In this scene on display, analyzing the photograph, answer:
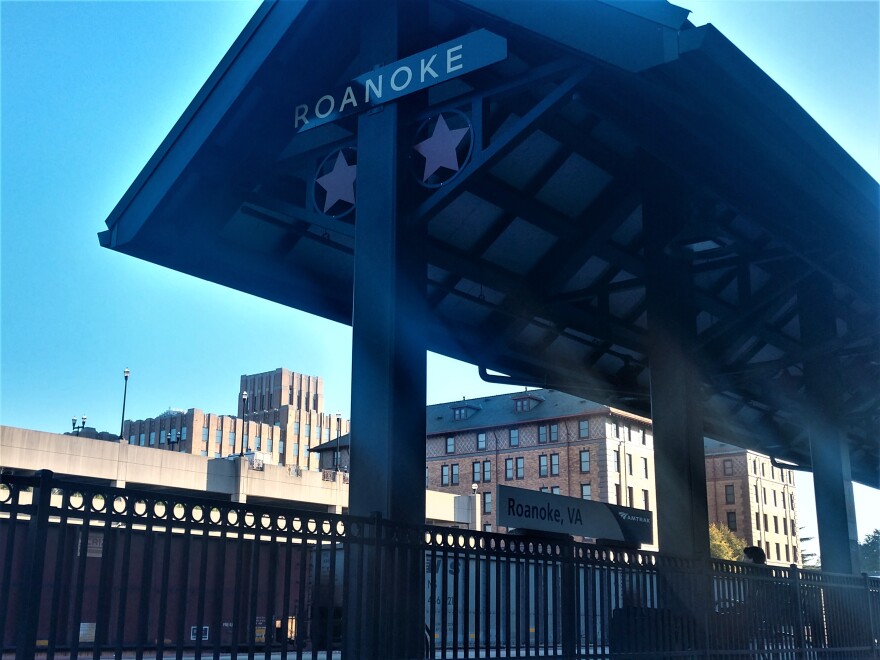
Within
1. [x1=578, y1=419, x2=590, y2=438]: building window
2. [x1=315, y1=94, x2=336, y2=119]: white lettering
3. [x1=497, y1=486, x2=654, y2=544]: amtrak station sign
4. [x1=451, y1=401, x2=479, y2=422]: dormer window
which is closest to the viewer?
[x1=497, y1=486, x2=654, y2=544]: amtrak station sign

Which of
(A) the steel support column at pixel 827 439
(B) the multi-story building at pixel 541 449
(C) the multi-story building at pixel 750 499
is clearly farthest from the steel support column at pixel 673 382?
(C) the multi-story building at pixel 750 499

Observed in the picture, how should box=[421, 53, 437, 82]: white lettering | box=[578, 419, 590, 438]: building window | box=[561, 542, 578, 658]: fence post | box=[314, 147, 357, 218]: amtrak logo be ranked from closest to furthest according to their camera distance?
box=[561, 542, 578, 658]: fence post < box=[421, 53, 437, 82]: white lettering < box=[314, 147, 357, 218]: amtrak logo < box=[578, 419, 590, 438]: building window

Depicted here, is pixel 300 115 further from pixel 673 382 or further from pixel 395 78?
pixel 673 382

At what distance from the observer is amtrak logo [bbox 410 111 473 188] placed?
7.85 metres

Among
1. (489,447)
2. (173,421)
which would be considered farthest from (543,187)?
(173,421)

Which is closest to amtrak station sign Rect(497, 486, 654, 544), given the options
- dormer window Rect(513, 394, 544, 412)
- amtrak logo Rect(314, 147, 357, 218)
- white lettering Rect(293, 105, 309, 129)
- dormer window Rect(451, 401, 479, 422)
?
amtrak logo Rect(314, 147, 357, 218)

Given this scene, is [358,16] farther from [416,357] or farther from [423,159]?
[416,357]

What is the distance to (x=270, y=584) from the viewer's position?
5.61 metres

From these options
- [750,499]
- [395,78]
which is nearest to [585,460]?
[750,499]

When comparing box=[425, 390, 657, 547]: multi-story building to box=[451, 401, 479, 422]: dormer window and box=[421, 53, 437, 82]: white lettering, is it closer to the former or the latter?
box=[451, 401, 479, 422]: dormer window

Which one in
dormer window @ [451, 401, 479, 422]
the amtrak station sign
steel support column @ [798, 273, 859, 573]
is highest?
dormer window @ [451, 401, 479, 422]

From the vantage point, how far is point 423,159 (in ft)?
26.6

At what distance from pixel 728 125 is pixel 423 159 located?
244 cm

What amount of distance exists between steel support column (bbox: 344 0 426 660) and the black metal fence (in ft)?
0.32
